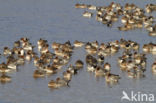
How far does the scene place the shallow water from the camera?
2527 centimetres

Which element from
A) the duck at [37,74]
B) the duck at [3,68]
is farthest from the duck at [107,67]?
the duck at [3,68]

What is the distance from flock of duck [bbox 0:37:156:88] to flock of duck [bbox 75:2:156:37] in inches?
199

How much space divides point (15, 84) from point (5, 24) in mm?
16000

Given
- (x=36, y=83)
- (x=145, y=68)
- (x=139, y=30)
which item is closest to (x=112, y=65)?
(x=145, y=68)

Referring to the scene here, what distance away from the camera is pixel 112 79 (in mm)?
27234

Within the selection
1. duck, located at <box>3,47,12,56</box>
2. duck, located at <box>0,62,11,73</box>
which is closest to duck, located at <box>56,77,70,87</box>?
duck, located at <box>0,62,11,73</box>

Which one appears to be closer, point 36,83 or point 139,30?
point 36,83

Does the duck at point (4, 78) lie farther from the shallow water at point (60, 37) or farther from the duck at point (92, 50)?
the duck at point (92, 50)

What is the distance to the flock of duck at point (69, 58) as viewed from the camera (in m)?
28.3

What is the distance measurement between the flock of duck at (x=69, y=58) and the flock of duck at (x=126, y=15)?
506 cm

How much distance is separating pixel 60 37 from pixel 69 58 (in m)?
6.05

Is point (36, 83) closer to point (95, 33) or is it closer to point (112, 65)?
point (112, 65)

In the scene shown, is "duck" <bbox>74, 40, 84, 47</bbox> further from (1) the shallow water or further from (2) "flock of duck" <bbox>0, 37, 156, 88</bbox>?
(1) the shallow water

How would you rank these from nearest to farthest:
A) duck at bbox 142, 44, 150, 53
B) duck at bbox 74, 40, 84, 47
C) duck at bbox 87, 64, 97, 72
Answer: duck at bbox 87, 64, 97, 72
duck at bbox 142, 44, 150, 53
duck at bbox 74, 40, 84, 47
